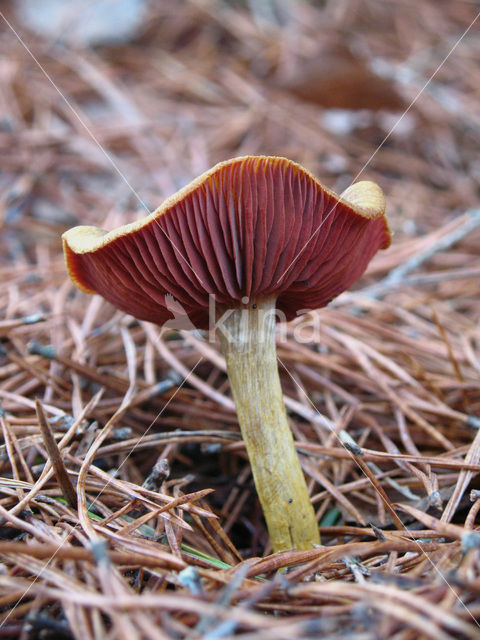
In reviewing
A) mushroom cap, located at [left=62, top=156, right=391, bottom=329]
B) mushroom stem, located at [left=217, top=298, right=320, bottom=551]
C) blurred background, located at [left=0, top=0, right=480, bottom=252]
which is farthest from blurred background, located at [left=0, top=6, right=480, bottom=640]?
mushroom cap, located at [left=62, top=156, right=391, bottom=329]

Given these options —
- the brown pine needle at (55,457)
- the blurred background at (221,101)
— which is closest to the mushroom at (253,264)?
the brown pine needle at (55,457)

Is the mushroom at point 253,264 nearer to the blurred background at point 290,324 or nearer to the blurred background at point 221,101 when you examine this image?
the blurred background at point 290,324

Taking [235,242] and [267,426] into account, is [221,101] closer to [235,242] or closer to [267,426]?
[235,242]

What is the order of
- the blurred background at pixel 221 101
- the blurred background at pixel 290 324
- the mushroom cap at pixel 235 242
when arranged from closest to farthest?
1. the mushroom cap at pixel 235 242
2. the blurred background at pixel 290 324
3. the blurred background at pixel 221 101

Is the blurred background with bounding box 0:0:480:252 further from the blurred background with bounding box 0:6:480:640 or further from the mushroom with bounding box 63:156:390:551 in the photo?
the mushroom with bounding box 63:156:390:551

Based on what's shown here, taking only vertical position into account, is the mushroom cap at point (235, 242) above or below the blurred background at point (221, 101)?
below

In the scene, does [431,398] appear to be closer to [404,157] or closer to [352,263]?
[352,263]

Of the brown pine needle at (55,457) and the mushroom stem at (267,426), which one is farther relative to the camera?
the mushroom stem at (267,426)
